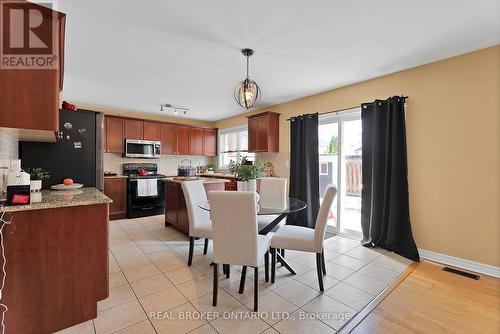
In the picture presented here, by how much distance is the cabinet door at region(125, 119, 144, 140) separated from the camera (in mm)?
5199

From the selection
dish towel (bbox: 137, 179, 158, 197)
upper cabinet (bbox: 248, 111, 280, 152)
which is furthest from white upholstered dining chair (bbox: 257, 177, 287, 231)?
dish towel (bbox: 137, 179, 158, 197)

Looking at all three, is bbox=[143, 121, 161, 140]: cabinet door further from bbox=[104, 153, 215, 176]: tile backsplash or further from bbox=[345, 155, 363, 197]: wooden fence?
bbox=[345, 155, 363, 197]: wooden fence

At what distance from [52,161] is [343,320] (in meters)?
3.42

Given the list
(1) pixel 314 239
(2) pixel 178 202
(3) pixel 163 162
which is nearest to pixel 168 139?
(3) pixel 163 162

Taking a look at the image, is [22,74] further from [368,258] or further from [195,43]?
[368,258]

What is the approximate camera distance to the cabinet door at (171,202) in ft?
12.8

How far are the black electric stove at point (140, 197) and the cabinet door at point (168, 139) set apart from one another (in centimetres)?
59

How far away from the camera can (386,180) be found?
3104 mm

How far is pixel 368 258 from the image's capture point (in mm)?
2883

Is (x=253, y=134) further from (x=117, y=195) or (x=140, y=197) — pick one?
(x=117, y=195)

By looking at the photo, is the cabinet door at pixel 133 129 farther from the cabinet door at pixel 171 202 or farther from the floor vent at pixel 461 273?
the floor vent at pixel 461 273

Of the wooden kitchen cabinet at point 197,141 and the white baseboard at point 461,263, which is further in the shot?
the wooden kitchen cabinet at point 197,141

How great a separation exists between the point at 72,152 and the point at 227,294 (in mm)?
2470

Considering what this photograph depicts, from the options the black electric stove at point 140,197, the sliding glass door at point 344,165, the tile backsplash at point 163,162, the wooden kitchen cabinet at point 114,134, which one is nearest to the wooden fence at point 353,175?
the sliding glass door at point 344,165
